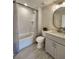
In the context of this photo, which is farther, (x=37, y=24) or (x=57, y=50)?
(x=37, y=24)

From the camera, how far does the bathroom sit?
11.1 feet

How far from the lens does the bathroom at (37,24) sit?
3371 millimetres

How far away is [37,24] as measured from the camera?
16.9 feet

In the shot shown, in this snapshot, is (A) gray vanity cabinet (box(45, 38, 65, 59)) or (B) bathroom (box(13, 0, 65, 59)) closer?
(A) gray vanity cabinet (box(45, 38, 65, 59))

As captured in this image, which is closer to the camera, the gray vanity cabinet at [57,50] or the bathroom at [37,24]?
the gray vanity cabinet at [57,50]

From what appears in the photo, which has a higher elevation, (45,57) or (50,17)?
(50,17)

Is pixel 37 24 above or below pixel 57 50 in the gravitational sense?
above

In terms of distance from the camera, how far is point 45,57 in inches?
121
